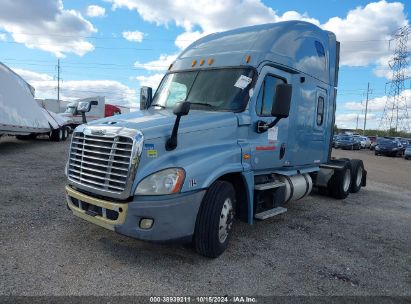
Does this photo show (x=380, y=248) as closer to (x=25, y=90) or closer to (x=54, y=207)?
(x=54, y=207)

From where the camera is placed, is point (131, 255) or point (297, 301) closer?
point (297, 301)

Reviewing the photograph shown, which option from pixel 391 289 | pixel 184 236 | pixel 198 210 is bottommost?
pixel 391 289

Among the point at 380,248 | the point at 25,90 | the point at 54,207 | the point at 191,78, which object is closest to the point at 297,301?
the point at 380,248

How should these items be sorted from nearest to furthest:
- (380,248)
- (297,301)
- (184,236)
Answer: (297,301)
(184,236)
(380,248)

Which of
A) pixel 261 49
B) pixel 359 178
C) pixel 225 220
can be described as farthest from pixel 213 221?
pixel 359 178

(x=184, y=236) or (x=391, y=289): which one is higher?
(x=184, y=236)

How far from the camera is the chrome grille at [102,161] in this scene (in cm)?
433

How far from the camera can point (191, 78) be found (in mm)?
6055

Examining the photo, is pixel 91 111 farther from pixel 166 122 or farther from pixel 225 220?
pixel 225 220

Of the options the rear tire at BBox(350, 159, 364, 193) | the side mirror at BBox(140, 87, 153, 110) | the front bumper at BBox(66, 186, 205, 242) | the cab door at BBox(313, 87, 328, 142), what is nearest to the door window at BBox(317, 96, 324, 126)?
the cab door at BBox(313, 87, 328, 142)

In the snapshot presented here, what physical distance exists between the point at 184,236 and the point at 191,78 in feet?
8.99

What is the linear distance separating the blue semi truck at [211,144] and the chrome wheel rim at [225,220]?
0.04 feet

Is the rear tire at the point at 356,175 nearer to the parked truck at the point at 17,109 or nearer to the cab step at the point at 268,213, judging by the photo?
the cab step at the point at 268,213

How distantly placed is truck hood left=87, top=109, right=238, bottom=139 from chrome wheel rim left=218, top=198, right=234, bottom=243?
105 centimetres
